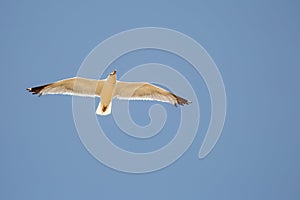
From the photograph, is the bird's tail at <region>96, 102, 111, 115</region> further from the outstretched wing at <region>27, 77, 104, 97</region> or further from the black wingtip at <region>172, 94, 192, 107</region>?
the black wingtip at <region>172, 94, 192, 107</region>

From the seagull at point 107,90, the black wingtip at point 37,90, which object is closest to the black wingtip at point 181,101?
the seagull at point 107,90

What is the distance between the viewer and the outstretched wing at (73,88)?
43.1 ft

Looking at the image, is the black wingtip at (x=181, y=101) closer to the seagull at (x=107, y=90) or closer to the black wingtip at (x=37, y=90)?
the seagull at (x=107, y=90)

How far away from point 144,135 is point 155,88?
42.0 inches

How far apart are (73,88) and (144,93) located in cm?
136

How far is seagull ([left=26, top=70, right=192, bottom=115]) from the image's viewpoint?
1312cm

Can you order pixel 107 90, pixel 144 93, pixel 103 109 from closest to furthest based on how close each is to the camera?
pixel 103 109, pixel 107 90, pixel 144 93

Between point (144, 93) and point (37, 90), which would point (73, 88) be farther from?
point (144, 93)

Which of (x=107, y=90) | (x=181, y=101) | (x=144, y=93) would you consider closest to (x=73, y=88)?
(x=107, y=90)

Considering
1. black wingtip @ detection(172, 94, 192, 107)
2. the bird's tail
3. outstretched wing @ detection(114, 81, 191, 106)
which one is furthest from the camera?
black wingtip @ detection(172, 94, 192, 107)

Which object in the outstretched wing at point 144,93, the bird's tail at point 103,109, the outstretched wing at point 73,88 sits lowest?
the bird's tail at point 103,109

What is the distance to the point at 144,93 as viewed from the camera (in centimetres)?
1346

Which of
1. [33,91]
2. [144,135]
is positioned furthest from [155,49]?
[33,91]

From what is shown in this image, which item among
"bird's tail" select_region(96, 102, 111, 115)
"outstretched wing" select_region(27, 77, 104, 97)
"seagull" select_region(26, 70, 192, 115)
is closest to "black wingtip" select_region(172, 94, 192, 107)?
"seagull" select_region(26, 70, 192, 115)
